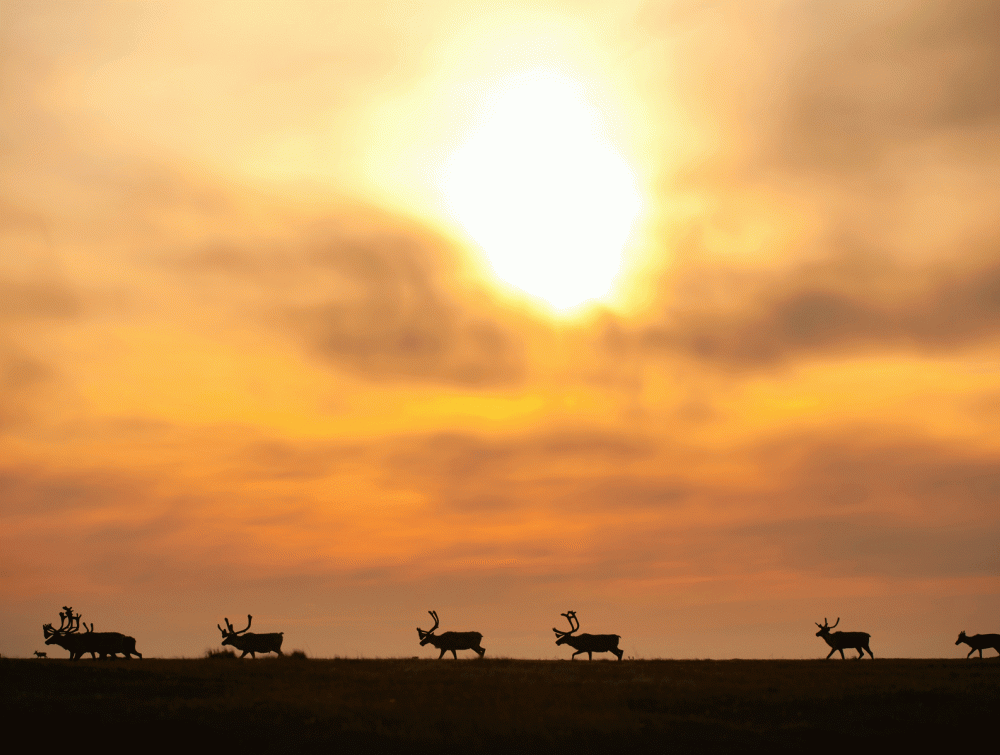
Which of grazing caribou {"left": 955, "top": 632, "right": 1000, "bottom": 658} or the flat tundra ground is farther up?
grazing caribou {"left": 955, "top": 632, "right": 1000, "bottom": 658}

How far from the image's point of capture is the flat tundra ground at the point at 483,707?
25.8 m

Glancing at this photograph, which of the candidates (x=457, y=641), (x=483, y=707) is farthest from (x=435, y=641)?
(x=483, y=707)

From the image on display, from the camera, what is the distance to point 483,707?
29.1 m

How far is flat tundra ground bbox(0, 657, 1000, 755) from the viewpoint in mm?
25828

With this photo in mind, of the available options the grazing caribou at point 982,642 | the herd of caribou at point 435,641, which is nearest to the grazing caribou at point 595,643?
the herd of caribou at point 435,641

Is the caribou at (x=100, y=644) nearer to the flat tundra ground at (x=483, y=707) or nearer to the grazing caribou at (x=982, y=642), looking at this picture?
the flat tundra ground at (x=483, y=707)

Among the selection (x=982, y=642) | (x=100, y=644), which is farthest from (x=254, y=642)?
(x=982, y=642)

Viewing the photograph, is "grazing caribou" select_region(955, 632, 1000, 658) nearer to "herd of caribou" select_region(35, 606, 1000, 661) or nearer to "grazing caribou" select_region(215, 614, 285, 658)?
"herd of caribou" select_region(35, 606, 1000, 661)

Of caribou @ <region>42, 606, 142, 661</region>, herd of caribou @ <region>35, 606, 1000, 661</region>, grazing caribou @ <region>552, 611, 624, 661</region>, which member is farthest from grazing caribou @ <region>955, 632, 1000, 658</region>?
caribou @ <region>42, 606, 142, 661</region>

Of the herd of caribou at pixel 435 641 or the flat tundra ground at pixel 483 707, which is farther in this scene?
the herd of caribou at pixel 435 641

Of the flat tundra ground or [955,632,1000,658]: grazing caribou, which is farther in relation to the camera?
[955,632,1000,658]: grazing caribou

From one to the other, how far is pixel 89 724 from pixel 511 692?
12.6 meters

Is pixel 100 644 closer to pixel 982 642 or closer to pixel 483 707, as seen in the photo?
pixel 483 707

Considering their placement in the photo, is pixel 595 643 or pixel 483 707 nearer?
pixel 483 707
